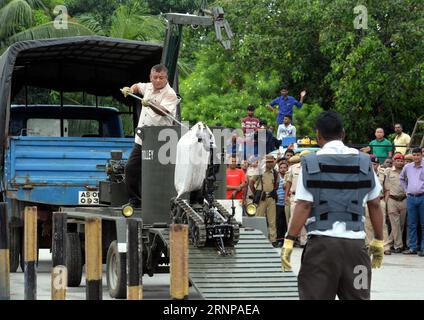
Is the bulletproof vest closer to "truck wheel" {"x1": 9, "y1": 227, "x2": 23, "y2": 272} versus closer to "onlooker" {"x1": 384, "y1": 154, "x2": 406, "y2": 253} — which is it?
"truck wheel" {"x1": 9, "y1": 227, "x2": 23, "y2": 272}

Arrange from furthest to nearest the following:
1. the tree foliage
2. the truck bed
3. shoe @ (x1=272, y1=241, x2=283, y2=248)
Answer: the tree foliage < shoe @ (x1=272, y1=241, x2=283, y2=248) < the truck bed

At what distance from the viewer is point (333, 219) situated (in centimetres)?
917

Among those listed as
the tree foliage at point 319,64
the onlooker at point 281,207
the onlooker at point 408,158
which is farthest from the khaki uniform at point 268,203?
the tree foliage at point 319,64

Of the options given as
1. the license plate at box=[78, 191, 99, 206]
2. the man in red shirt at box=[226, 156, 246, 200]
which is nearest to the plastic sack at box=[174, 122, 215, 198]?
the license plate at box=[78, 191, 99, 206]

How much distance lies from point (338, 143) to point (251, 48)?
2466cm

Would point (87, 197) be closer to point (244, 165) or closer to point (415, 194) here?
point (415, 194)

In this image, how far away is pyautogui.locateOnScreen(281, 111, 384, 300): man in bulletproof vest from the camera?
9.07 meters

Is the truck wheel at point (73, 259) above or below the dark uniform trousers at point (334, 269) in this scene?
below

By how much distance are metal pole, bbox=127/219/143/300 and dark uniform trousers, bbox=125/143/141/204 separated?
416 centimetres

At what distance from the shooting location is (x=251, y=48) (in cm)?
3384

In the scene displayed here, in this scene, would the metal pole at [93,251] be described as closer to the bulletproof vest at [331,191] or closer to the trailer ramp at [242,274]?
the trailer ramp at [242,274]

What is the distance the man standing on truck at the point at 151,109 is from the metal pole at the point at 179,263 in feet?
16.9

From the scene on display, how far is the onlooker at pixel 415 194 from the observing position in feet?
72.1
